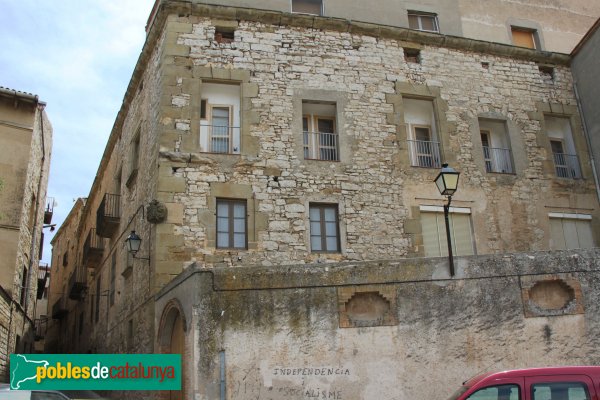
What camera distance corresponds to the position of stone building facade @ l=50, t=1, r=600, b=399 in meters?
9.02

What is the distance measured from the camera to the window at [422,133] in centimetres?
1484

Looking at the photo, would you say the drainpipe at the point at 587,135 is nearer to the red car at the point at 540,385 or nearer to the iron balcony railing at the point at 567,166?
the iron balcony railing at the point at 567,166

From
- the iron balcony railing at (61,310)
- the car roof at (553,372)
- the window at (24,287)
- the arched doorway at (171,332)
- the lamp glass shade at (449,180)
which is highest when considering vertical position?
the iron balcony railing at (61,310)

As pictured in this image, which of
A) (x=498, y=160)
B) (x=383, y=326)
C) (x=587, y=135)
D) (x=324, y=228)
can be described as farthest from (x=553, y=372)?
(x=587, y=135)

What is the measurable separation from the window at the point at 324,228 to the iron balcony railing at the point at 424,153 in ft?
8.28

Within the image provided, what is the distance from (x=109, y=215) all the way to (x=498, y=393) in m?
13.4

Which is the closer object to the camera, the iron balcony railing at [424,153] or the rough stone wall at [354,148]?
the rough stone wall at [354,148]

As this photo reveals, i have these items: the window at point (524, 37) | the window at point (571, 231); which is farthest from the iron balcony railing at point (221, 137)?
the window at point (524, 37)

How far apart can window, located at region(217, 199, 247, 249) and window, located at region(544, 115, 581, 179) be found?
26.7ft

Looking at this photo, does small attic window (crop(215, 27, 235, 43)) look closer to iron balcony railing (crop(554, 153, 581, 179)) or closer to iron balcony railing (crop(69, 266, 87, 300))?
iron balcony railing (crop(554, 153, 581, 179))

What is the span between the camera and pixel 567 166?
1584 cm

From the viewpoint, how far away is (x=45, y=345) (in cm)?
3478

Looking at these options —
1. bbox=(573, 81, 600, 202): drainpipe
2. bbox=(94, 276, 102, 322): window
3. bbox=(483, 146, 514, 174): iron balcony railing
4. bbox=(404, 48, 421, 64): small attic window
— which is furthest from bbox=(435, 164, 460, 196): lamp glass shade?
bbox=(94, 276, 102, 322): window

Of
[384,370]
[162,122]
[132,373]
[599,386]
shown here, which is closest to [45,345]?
[162,122]
